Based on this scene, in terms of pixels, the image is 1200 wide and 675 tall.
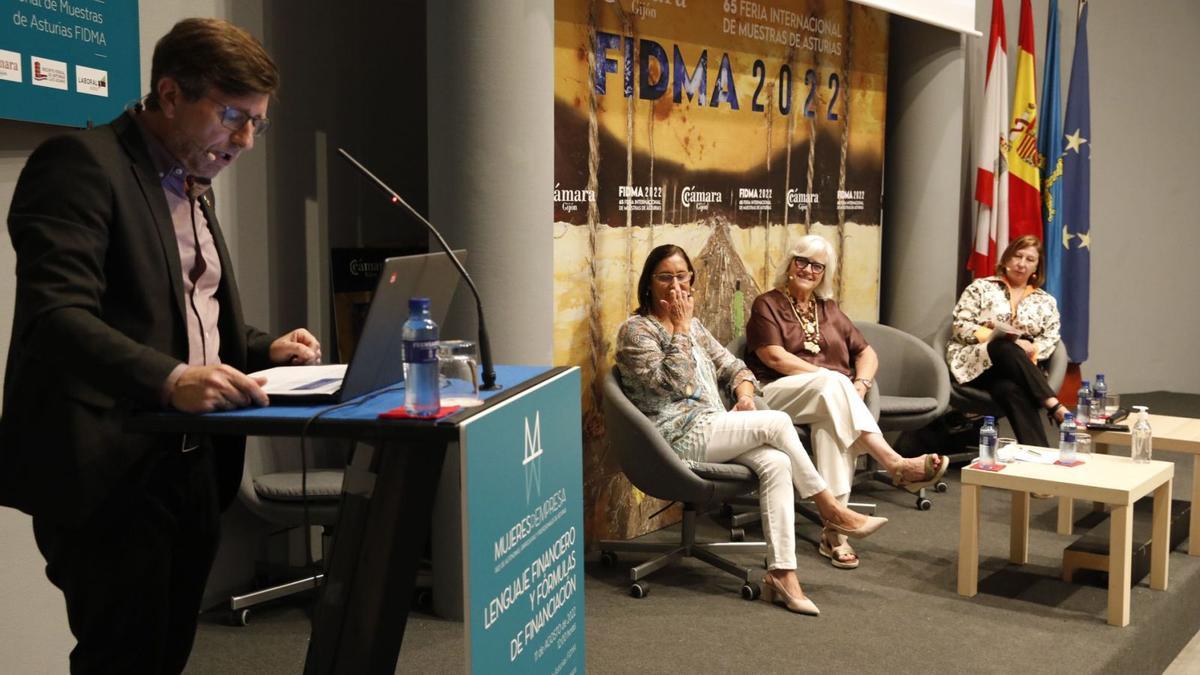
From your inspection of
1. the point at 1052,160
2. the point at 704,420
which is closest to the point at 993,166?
the point at 1052,160

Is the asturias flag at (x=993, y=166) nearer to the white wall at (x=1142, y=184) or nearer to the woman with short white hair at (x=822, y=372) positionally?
the white wall at (x=1142, y=184)

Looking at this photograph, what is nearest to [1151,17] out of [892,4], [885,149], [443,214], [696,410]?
[885,149]

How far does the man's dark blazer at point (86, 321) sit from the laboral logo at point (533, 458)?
0.65 meters

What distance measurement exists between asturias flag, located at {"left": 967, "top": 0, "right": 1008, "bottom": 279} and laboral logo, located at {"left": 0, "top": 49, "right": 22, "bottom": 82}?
5.44 metres

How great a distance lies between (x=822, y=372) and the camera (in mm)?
4891

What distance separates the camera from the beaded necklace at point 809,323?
5.24 m

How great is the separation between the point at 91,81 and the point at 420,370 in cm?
186

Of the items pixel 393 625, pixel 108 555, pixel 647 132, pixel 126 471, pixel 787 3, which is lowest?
pixel 393 625

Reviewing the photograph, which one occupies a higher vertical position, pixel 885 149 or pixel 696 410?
pixel 885 149

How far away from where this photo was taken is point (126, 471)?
1938mm

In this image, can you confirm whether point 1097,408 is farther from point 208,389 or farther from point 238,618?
point 208,389

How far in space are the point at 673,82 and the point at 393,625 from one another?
339cm

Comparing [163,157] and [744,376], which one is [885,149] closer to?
[744,376]

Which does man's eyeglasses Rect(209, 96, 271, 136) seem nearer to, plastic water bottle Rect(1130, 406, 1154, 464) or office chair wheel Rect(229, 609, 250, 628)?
office chair wheel Rect(229, 609, 250, 628)
